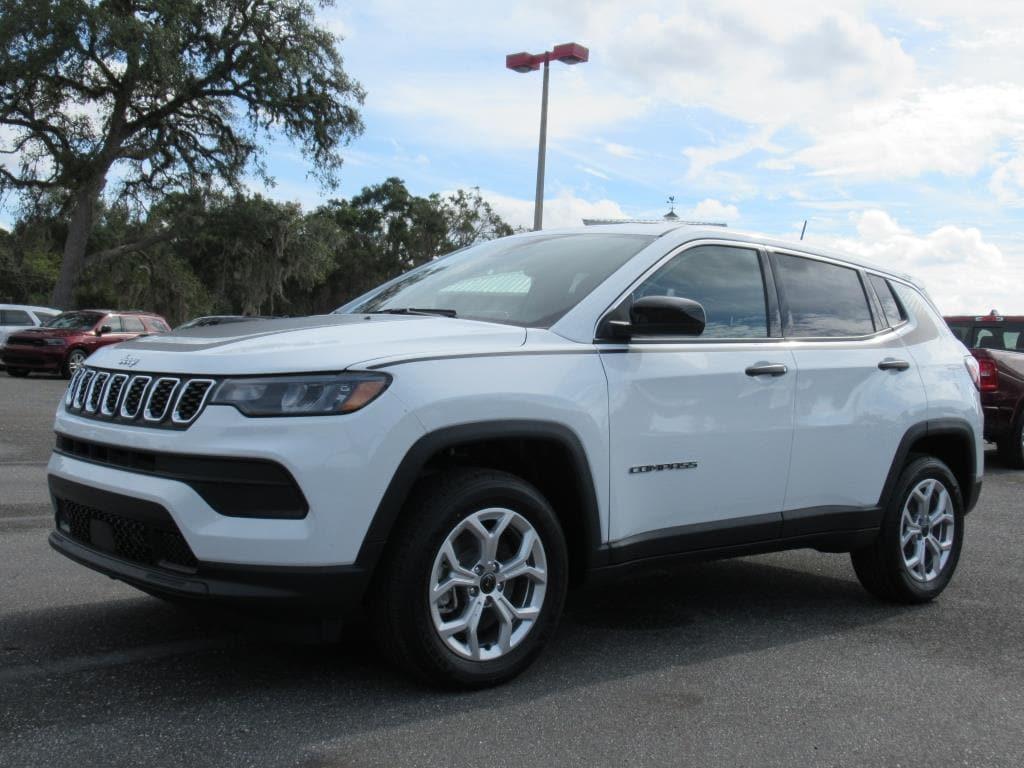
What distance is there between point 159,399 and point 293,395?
19.2 inches

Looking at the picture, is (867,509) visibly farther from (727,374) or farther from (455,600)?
(455,600)

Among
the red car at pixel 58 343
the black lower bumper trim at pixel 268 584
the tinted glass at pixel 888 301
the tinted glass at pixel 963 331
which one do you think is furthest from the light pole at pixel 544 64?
the black lower bumper trim at pixel 268 584

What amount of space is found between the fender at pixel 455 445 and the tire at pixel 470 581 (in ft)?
0.35

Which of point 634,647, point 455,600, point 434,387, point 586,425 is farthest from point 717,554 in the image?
point 434,387

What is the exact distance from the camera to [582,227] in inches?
202

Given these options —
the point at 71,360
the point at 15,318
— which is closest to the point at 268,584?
the point at 71,360

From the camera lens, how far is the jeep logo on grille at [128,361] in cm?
371

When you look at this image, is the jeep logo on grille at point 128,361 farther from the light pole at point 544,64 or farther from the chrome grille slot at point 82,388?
the light pole at point 544,64

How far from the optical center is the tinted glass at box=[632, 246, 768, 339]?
4578mm

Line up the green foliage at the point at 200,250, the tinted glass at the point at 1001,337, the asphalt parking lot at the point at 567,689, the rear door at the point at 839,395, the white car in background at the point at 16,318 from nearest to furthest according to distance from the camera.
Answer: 1. the asphalt parking lot at the point at 567,689
2. the rear door at the point at 839,395
3. the tinted glass at the point at 1001,337
4. the white car in background at the point at 16,318
5. the green foliage at the point at 200,250

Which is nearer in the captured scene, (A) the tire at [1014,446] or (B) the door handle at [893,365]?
(B) the door handle at [893,365]

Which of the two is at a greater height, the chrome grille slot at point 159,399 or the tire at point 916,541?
the chrome grille slot at point 159,399

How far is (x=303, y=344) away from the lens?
3623 millimetres

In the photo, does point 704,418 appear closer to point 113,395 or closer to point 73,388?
point 113,395
